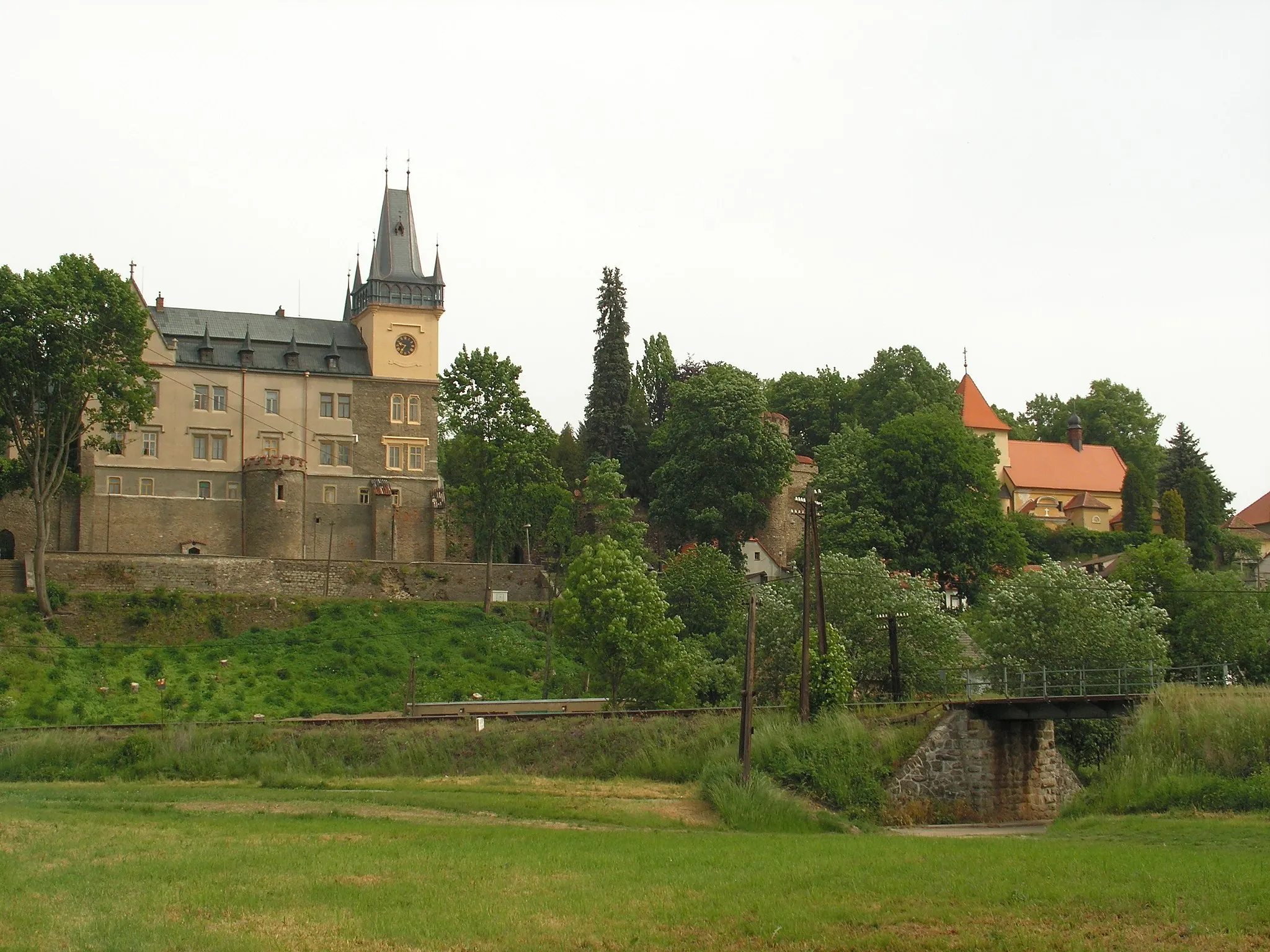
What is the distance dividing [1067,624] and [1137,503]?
1629 inches

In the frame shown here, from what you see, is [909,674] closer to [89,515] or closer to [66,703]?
[66,703]

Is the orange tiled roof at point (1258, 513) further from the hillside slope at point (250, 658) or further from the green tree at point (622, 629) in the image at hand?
the green tree at point (622, 629)

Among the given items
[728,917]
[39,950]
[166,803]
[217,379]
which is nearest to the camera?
[39,950]

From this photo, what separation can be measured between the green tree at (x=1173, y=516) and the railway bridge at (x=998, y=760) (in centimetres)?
4448

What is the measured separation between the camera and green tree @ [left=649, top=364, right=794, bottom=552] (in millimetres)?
75062

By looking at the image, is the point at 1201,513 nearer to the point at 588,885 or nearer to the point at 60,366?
the point at 60,366

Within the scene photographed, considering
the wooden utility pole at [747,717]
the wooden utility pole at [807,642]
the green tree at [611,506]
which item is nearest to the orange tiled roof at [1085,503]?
the green tree at [611,506]

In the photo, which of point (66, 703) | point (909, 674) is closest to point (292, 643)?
point (66, 703)

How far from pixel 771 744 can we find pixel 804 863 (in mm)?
14287

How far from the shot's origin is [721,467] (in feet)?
249

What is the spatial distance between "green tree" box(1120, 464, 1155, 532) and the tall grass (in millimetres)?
52382

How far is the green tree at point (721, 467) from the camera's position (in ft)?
246

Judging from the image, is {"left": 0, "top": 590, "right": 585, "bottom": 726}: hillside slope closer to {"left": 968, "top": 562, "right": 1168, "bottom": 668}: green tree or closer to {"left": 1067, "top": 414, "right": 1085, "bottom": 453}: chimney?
{"left": 968, "top": 562, "right": 1168, "bottom": 668}: green tree

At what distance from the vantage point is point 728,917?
63.0 ft
